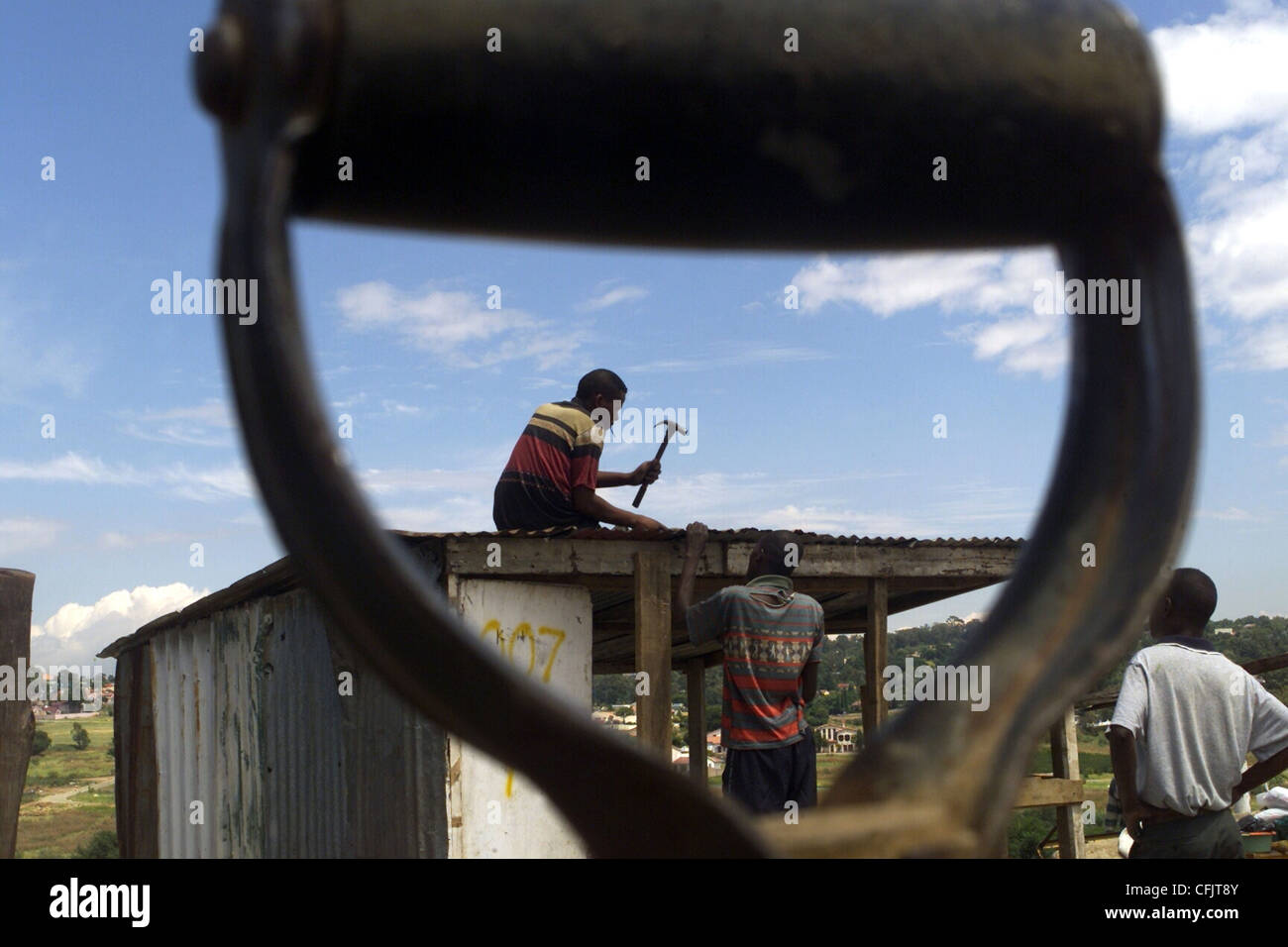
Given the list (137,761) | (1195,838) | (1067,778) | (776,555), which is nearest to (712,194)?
(1195,838)

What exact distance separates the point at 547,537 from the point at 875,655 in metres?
2.31

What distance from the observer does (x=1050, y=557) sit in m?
0.76

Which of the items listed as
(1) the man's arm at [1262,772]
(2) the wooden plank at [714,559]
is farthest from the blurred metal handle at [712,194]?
(2) the wooden plank at [714,559]

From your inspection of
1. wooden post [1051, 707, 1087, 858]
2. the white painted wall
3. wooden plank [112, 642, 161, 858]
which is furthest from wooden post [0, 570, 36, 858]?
wooden plank [112, 642, 161, 858]

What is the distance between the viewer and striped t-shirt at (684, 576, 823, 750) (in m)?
4.53

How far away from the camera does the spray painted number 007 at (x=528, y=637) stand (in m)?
5.77

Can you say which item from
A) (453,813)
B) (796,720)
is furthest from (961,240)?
(453,813)

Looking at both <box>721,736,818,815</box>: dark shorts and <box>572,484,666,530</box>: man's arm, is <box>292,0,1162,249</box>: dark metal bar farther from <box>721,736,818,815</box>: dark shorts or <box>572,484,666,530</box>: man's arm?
<box>572,484,666,530</box>: man's arm

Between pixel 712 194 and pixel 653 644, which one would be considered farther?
pixel 653 644

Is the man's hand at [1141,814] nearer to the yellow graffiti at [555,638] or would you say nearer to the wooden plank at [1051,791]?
the yellow graffiti at [555,638]

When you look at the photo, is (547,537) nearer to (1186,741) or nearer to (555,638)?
(555,638)

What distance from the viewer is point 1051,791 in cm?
764

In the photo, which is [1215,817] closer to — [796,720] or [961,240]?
[796,720]
